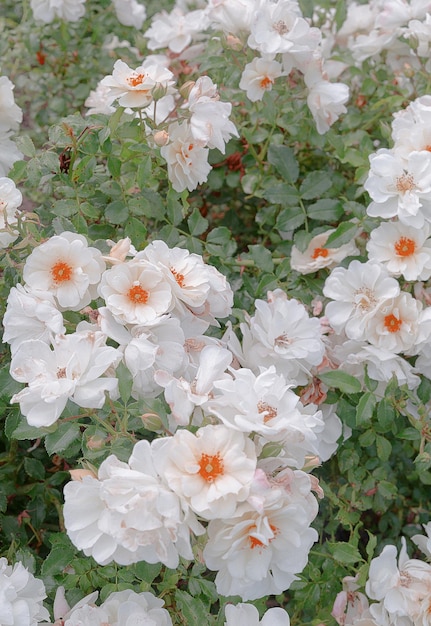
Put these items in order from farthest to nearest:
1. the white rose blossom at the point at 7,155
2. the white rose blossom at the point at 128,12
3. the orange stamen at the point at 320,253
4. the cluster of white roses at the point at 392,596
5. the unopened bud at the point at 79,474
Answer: the white rose blossom at the point at 128,12 < the orange stamen at the point at 320,253 < the white rose blossom at the point at 7,155 < the cluster of white roses at the point at 392,596 < the unopened bud at the point at 79,474

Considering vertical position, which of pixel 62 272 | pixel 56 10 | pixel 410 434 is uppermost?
pixel 62 272

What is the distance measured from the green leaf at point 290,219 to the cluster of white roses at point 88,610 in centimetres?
91

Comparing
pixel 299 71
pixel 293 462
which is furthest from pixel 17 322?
pixel 299 71

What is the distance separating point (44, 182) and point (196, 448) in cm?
80

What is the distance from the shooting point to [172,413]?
115 cm

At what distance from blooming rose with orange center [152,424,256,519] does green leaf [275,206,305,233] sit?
2.92 ft

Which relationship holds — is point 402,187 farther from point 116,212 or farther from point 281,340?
point 116,212

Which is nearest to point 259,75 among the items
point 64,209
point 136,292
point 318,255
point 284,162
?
point 284,162

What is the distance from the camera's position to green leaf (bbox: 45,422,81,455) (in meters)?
1.25

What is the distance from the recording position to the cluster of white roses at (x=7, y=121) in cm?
176

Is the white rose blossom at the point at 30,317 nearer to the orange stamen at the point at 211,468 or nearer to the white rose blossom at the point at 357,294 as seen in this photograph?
the orange stamen at the point at 211,468

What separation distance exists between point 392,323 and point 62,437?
28.4 inches

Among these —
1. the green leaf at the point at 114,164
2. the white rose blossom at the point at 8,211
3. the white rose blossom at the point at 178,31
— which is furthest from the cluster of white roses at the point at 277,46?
the white rose blossom at the point at 8,211

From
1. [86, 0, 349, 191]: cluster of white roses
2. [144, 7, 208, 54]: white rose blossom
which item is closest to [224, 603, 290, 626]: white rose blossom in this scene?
[86, 0, 349, 191]: cluster of white roses
